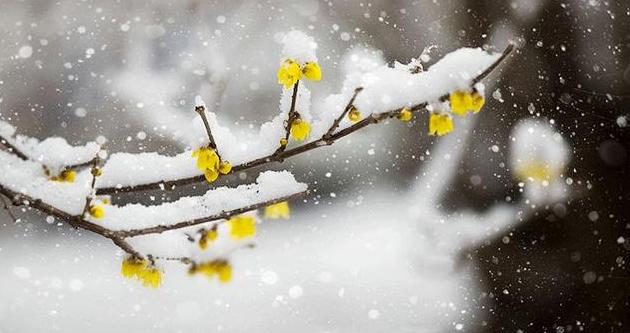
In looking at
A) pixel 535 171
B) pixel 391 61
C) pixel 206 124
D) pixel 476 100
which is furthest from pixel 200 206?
pixel 535 171

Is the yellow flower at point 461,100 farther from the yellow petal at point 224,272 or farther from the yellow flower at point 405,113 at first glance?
the yellow petal at point 224,272

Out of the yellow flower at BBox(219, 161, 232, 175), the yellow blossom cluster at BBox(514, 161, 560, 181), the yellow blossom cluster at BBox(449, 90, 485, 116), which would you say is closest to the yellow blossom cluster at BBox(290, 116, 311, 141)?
the yellow flower at BBox(219, 161, 232, 175)

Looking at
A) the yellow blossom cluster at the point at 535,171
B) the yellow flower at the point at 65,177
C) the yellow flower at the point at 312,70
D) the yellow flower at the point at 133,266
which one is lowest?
the yellow flower at the point at 133,266

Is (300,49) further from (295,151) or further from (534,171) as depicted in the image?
(534,171)

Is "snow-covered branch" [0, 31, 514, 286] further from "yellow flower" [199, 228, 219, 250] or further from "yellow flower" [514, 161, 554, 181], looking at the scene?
"yellow flower" [514, 161, 554, 181]

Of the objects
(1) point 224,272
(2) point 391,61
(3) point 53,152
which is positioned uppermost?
(2) point 391,61

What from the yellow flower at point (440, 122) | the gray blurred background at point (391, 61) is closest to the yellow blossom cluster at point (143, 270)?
the yellow flower at point (440, 122)

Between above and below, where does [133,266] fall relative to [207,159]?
below
